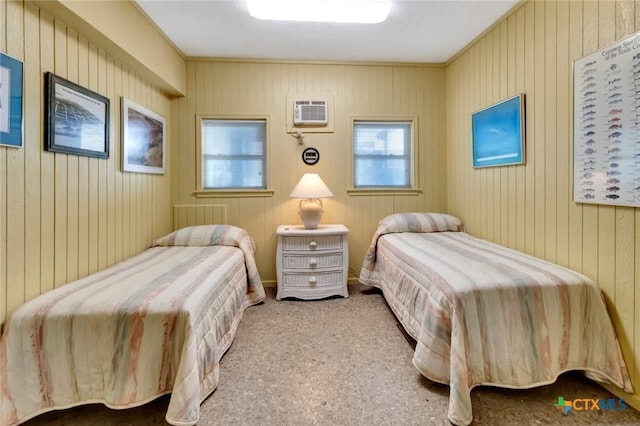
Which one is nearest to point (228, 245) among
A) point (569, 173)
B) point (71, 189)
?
point (71, 189)

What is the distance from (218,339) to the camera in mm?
1758

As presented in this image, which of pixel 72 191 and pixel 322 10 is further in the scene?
pixel 322 10

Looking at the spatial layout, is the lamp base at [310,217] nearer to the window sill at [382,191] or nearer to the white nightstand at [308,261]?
the white nightstand at [308,261]

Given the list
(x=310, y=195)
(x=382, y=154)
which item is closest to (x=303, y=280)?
(x=310, y=195)

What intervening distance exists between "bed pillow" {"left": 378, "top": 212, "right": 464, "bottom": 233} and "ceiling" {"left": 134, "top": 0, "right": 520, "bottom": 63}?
5.55ft

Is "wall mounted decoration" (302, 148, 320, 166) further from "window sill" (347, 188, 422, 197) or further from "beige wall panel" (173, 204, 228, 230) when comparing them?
"beige wall panel" (173, 204, 228, 230)

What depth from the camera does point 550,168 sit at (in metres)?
1.95

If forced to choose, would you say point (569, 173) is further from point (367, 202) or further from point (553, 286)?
point (367, 202)

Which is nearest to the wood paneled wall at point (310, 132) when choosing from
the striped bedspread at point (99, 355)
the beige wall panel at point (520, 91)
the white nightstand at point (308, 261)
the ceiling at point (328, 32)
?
the ceiling at point (328, 32)

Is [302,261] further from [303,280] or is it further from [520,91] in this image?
[520,91]

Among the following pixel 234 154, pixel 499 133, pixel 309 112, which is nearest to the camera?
pixel 499 133

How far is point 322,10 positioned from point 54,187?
2.16 metres

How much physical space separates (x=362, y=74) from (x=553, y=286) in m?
2.67

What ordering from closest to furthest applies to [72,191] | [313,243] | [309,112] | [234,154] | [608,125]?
[608,125] → [72,191] → [313,243] → [309,112] → [234,154]
